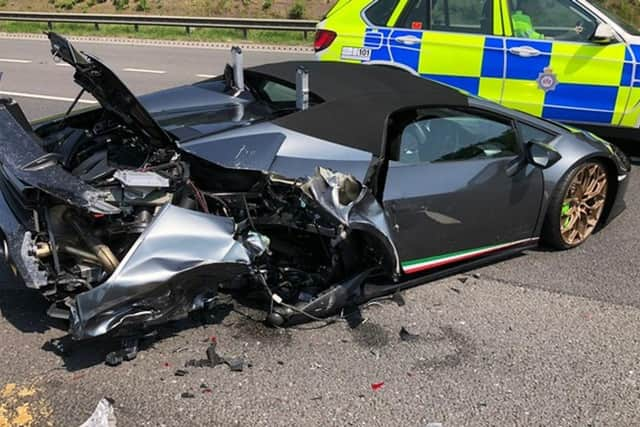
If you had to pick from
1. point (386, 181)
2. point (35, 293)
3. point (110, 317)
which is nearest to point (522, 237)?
point (386, 181)

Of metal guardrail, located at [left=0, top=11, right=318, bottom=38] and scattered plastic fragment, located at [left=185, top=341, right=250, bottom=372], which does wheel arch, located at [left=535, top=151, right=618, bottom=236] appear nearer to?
scattered plastic fragment, located at [left=185, top=341, right=250, bottom=372]

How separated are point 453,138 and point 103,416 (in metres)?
2.25

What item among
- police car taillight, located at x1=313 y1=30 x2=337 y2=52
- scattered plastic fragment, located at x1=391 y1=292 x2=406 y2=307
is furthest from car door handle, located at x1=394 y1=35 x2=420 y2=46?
scattered plastic fragment, located at x1=391 y1=292 x2=406 y2=307

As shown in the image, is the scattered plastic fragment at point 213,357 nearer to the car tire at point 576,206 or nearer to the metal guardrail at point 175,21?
the car tire at point 576,206

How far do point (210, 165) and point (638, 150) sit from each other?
4.84 meters

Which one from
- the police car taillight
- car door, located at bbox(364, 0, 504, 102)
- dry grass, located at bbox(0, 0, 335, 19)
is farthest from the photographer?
dry grass, located at bbox(0, 0, 335, 19)

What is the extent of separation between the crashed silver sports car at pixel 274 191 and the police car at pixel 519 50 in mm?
1720

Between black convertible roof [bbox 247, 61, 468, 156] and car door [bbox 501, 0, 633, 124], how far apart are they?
225 cm

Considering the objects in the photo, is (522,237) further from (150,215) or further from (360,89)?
(150,215)

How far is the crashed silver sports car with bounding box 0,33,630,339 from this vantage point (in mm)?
2791

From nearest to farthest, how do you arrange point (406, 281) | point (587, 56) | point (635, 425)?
point (635, 425)
point (406, 281)
point (587, 56)

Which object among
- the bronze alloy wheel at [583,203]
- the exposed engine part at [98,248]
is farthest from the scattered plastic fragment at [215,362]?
the bronze alloy wheel at [583,203]

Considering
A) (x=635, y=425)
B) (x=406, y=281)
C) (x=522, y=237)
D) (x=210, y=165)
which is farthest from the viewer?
(x=522, y=237)

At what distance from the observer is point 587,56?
5562 mm
